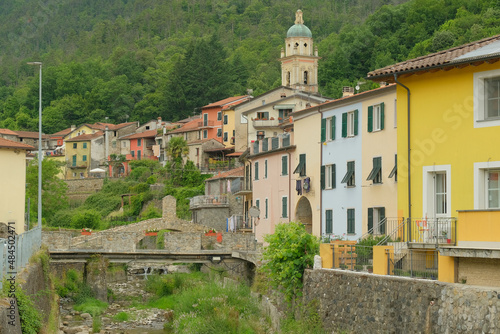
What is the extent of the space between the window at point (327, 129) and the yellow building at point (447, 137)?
1466 centimetres

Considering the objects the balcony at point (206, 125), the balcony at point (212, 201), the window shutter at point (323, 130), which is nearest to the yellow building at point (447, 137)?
the window shutter at point (323, 130)

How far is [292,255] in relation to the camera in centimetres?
3039

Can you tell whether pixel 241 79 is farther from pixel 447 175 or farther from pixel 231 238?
pixel 447 175

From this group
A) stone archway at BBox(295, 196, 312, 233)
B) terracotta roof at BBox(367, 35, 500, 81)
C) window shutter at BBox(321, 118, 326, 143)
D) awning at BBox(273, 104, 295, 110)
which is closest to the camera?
terracotta roof at BBox(367, 35, 500, 81)

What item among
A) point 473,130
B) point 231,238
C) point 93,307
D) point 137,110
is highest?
point 137,110

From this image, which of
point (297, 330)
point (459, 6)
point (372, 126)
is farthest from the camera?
point (459, 6)

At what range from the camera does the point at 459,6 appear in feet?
351

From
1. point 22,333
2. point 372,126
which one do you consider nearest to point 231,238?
point 372,126

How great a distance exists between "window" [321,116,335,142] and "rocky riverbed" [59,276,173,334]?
36.1 ft

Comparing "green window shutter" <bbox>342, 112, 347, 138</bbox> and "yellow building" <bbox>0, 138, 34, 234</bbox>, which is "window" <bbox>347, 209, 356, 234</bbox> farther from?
"yellow building" <bbox>0, 138, 34, 234</bbox>

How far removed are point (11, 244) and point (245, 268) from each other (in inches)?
993

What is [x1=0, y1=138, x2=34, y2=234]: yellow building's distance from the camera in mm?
46594

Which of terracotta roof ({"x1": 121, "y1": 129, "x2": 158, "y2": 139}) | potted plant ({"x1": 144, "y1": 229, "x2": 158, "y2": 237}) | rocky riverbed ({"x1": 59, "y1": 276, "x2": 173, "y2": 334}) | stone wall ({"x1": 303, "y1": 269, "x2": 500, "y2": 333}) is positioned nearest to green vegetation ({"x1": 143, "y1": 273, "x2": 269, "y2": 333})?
rocky riverbed ({"x1": 59, "y1": 276, "x2": 173, "y2": 334})

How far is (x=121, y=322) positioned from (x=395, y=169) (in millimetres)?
15402
